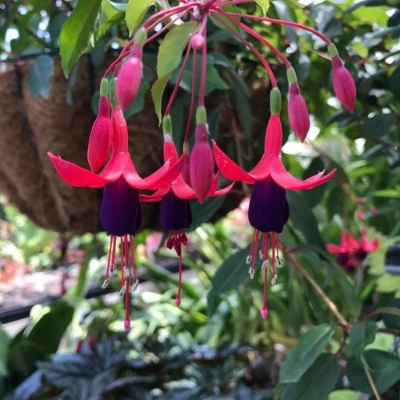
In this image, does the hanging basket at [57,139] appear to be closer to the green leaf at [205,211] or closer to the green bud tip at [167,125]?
the green leaf at [205,211]

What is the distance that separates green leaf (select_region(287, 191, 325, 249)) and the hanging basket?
0.12m

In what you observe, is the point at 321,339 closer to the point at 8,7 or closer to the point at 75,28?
the point at 75,28

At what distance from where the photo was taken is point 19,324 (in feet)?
4.70

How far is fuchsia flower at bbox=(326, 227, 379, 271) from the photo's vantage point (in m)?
0.78

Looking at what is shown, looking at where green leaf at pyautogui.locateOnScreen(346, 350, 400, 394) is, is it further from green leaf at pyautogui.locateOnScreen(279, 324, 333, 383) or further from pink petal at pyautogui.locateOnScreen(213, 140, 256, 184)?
pink petal at pyautogui.locateOnScreen(213, 140, 256, 184)

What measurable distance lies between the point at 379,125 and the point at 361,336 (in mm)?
269

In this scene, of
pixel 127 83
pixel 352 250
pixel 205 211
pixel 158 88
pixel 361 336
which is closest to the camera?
pixel 127 83

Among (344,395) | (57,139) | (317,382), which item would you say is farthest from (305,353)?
(57,139)

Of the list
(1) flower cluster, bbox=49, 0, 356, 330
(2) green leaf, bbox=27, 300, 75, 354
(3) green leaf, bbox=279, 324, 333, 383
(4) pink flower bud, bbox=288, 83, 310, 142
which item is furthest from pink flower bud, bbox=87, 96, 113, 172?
(2) green leaf, bbox=27, 300, 75, 354

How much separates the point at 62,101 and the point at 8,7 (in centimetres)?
19

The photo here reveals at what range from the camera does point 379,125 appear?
598mm

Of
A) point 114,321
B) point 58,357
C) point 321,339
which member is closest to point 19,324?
point 114,321

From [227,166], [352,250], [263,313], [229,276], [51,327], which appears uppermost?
[227,166]

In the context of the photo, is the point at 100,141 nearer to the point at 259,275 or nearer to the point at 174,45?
the point at 174,45
